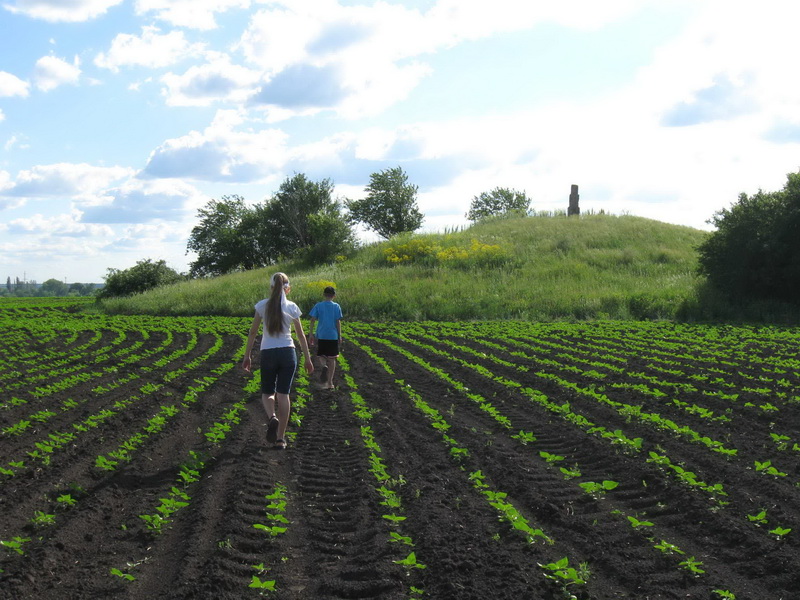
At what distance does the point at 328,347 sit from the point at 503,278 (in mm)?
24699

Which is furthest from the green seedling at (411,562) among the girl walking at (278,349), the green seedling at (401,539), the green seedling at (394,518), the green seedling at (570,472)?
the girl walking at (278,349)

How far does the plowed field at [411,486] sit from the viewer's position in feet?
16.0

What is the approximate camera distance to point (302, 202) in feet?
243

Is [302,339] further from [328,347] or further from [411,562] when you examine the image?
[411,562]

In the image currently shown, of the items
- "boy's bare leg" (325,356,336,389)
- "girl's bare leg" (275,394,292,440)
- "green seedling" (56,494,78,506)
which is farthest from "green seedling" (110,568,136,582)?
"boy's bare leg" (325,356,336,389)

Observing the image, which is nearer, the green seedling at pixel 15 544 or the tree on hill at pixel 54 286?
the green seedling at pixel 15 544

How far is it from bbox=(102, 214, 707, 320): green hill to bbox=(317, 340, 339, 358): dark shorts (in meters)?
19.0

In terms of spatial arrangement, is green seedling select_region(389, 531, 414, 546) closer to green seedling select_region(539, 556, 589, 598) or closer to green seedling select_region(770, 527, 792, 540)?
green seedling select_region(539, 556, 589, 598)

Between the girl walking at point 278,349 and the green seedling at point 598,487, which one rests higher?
the girl walking at point 278,349

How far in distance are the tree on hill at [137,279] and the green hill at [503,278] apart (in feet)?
33.8

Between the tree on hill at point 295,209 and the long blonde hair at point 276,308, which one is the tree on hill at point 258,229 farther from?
the long blonde hair at point 276,308

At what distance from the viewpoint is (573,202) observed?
177 feet

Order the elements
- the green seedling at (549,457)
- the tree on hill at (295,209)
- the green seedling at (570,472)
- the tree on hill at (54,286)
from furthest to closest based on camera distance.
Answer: the tree on hill at (54,286) → the tree on hill at (295,209) → the green seedling at (549,457) → the green seedling at (570,472)

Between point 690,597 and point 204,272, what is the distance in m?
81.8
